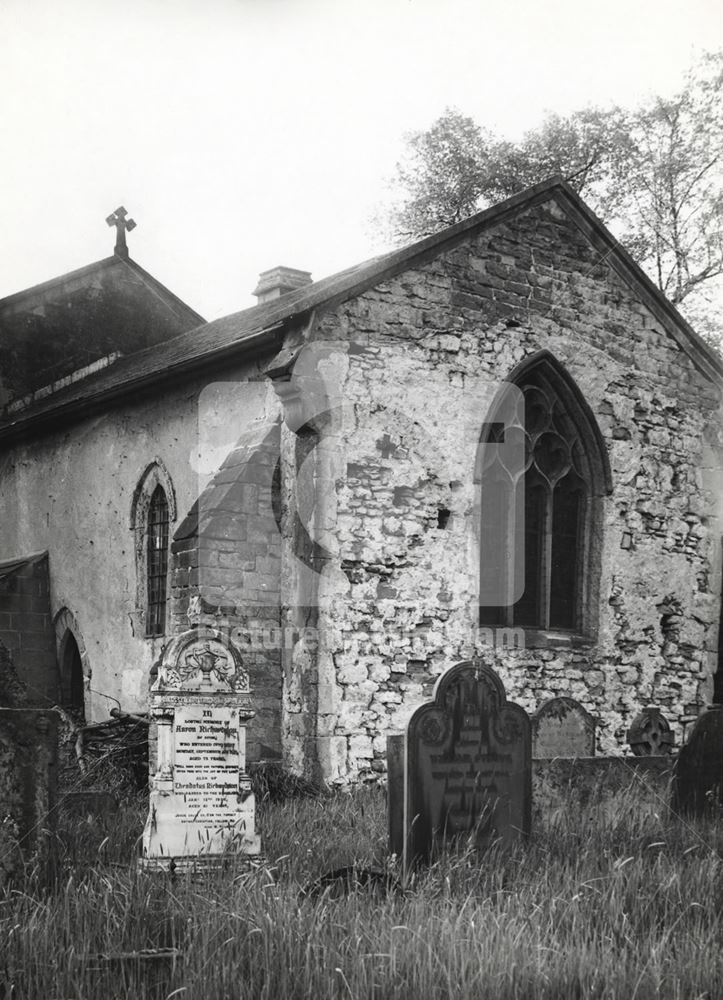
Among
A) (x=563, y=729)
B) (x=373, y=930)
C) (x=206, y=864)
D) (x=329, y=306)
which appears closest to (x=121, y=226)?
(x=329, y=306)

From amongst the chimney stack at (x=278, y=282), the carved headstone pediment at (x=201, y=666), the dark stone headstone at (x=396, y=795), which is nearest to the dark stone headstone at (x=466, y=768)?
the dark stone headstone at (x=396, y=795)

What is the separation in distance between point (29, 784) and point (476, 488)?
22.8 feet

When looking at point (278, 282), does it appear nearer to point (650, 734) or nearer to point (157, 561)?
point (157, 561)

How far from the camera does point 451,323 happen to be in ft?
42.5

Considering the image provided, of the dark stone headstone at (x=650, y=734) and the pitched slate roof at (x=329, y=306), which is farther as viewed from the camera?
the dark stone headstone at (x=650, y=734)

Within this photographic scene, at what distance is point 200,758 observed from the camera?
8.01 meters

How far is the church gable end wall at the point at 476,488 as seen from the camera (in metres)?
12.1

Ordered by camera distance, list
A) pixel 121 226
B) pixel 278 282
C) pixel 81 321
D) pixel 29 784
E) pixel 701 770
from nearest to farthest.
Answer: pixel 29 784 < pixel 701 770 < pixel 278 282 < pixel 81 321 < pixel 121 226

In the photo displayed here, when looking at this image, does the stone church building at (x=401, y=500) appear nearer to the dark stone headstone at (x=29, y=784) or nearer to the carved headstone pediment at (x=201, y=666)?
the carved headstone pediment at (x=201, y=666)

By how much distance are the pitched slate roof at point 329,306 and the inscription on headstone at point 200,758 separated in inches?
187

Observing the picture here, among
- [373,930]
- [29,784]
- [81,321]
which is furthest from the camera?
[81,321]

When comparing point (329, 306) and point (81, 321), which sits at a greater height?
point (81, 321)

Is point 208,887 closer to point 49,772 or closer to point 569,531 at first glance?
point 49,772

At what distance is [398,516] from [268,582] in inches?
57.3
